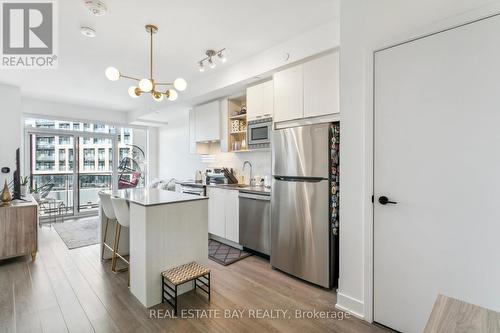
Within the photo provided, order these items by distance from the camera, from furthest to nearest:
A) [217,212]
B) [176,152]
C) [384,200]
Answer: [176,152], [217,212], [384,200]

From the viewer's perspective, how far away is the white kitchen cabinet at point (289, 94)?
2887mm

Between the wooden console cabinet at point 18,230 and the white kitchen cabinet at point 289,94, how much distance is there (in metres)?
3.57

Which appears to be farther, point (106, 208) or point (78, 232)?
point (78, 232)

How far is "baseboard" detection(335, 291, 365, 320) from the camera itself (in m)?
2.08

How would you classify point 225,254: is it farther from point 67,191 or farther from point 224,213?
point 67,191

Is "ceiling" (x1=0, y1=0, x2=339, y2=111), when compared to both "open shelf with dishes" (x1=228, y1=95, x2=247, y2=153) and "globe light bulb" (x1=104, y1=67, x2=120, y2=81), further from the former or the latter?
"open shelf with dishes" (x1=228, y1=95, x2=247, y2=153)

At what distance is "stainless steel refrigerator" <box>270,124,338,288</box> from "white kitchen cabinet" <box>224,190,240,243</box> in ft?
2.69

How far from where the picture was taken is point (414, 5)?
5.83 feet

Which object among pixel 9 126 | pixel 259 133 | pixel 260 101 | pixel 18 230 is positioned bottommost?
pixel 18 230

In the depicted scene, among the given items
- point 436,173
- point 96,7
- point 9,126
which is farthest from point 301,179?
point 9,126

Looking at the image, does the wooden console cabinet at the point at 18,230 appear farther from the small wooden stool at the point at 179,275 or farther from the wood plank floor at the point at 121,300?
the small wooden stool at the point at 179,275

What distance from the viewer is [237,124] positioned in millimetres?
4191
